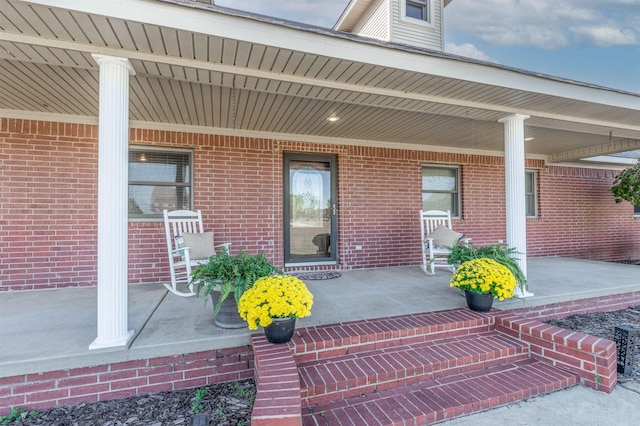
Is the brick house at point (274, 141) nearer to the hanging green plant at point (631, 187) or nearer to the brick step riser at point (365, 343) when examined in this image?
the hanging green plant at point (631, 187)

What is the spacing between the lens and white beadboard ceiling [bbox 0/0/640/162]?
2.14m

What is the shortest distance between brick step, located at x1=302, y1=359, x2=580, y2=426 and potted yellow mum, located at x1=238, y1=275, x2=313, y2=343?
510 millimetres

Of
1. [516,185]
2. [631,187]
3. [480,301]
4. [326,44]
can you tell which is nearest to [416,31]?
[516,185]

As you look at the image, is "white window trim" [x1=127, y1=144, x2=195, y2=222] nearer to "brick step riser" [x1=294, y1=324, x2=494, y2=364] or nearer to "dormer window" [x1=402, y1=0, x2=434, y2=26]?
"brick step riser" [x1=294, y1=324, x2=494, y2=364]

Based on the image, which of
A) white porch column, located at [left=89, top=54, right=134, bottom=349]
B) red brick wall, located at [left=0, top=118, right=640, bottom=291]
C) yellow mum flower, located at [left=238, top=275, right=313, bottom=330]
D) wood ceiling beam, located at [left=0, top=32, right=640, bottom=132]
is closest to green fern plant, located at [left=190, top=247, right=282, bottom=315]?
yellow mum flower, located at [left=238, top=275, right=313, bottom=330]

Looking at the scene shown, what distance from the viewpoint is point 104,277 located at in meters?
2.23

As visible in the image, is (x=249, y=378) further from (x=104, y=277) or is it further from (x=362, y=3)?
(x=362, y=3)

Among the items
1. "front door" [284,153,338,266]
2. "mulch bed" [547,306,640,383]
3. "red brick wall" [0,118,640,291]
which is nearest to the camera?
"mulch bed" [547,306,640,383]

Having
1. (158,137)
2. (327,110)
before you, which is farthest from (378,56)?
(158,137)

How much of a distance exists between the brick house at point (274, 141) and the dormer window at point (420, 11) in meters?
0.03

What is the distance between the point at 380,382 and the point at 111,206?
7.35ft

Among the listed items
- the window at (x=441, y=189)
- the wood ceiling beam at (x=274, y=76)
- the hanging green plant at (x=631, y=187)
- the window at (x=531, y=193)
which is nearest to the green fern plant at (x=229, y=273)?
the wood ceiling beam at (x=274, y=76)

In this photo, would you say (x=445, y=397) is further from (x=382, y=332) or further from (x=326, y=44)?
(x=326, y=44)

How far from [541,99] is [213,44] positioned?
330 cm
